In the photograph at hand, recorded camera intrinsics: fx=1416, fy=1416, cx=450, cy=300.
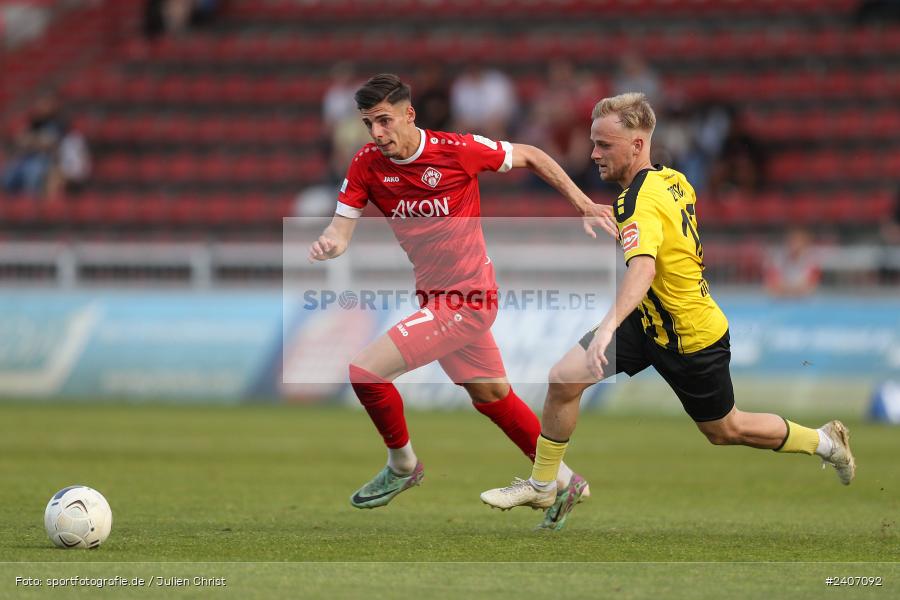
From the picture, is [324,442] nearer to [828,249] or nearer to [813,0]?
[828,249]

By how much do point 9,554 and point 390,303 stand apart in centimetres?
1144

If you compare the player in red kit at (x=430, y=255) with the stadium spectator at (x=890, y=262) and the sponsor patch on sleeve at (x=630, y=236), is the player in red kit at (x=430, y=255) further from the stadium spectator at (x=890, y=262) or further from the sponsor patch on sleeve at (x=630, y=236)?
the stadium spectator at (x=890, y=262)

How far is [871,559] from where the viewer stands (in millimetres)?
7316

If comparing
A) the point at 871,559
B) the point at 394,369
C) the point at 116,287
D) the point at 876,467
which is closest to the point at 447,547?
the point at 394,369

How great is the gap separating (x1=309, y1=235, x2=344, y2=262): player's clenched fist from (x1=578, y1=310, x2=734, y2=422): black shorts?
1.54 metres

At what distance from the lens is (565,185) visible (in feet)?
27.8

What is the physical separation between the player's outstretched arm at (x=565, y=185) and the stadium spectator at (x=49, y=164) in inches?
625

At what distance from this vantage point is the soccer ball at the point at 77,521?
24.2 feet

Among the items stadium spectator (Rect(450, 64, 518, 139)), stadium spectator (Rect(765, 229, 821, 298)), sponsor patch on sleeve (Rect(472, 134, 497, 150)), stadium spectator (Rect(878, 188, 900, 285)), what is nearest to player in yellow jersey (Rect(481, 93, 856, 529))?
sponsor patch on sleeve (Rect(472, 134, 497, 150))

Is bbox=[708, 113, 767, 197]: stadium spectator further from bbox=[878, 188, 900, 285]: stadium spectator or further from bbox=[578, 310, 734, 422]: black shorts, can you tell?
bbox=[578, 310, 734, 422]: black shorts

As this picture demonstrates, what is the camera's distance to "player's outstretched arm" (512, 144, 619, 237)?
8125mm

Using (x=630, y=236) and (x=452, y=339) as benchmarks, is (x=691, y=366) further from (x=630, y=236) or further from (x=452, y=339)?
(x=452, y=339)

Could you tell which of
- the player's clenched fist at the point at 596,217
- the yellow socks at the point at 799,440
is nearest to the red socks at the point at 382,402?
the player's clenched fist at the point at 596,217

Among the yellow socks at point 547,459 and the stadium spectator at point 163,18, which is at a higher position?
the stadium spectator at point 163,18
